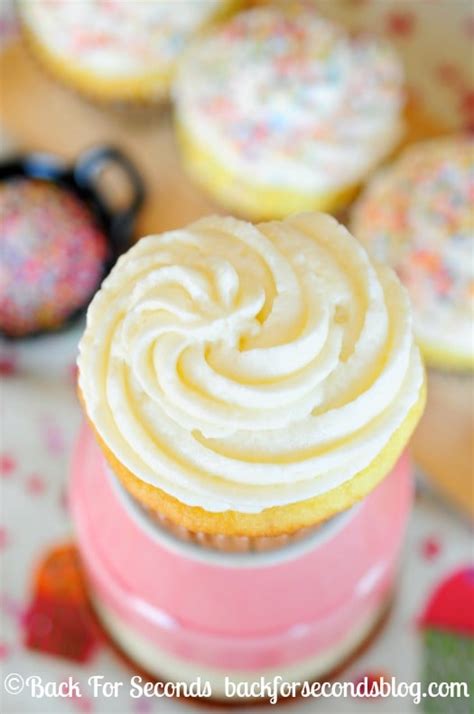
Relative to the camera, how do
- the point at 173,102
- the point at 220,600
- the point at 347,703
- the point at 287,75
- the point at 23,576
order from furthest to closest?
the point at 173,102, the point at 287,75, the point at 23,576, the point at 347,703, the point at 220,600

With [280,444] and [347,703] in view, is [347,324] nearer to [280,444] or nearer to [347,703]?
[280,444]

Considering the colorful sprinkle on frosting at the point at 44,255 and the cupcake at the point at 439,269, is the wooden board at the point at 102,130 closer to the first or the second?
the colorful sprinkle on frosting at the point at 44,255

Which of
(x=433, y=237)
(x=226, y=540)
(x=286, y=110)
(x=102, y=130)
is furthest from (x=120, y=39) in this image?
(x=226, y=540)

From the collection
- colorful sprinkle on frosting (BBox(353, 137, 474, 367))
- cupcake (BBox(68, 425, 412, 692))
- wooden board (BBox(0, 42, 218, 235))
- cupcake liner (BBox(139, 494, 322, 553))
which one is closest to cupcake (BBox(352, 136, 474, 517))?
colorful sprinkle on frosting (BBox(353, 137, 474, 367))

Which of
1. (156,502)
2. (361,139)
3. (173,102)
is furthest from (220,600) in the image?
(173,102)

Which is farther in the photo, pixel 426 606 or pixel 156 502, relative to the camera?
pixel 426 606

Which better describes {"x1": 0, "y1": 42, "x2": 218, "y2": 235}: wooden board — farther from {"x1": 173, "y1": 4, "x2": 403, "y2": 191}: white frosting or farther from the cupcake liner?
the cupcake liner

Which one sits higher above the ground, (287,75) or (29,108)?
(287,75)
